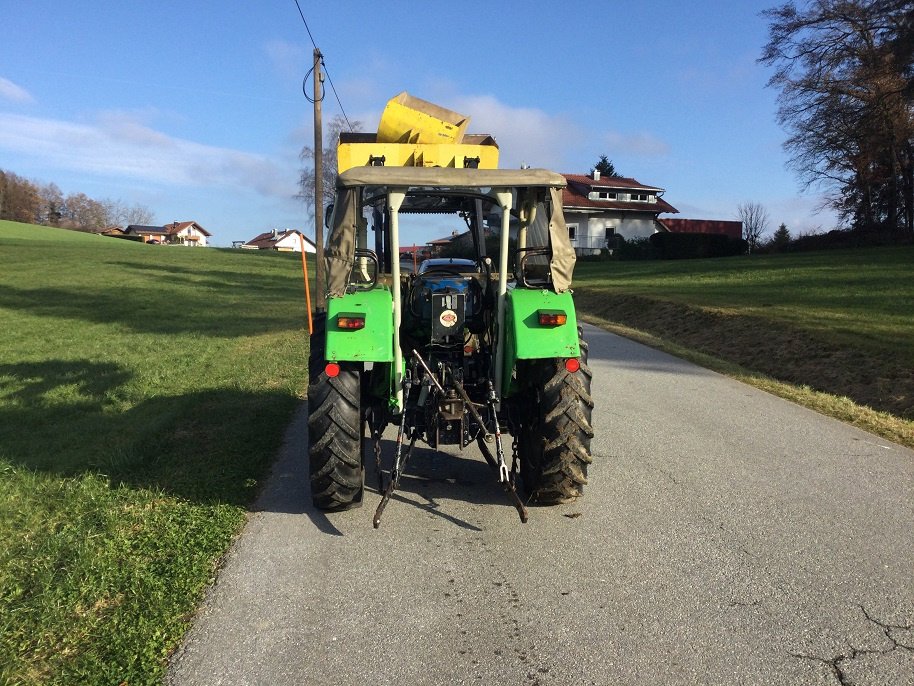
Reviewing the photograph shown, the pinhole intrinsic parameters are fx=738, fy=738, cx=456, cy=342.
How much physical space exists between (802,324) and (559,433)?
1053cm

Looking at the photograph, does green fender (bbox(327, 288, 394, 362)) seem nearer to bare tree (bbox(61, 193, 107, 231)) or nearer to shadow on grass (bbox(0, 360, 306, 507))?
shadow on grass (bbox(0, 360, 306, 507))

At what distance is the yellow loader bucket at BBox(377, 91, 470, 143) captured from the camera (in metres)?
→ 6.73

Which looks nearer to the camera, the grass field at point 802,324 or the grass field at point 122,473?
the grass field at point 122,473

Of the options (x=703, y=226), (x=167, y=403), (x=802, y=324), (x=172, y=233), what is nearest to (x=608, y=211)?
(x=703, y=226)

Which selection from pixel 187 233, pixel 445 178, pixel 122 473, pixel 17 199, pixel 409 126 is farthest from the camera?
pixel 187 233

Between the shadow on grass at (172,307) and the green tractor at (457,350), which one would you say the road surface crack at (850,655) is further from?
the shadow on grass at (172,307)

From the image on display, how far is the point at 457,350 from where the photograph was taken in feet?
18.2

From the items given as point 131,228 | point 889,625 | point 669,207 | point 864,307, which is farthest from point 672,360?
point 131,228

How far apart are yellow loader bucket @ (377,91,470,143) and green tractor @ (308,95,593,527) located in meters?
1.26

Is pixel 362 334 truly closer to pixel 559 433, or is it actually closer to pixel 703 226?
pixel 559 433

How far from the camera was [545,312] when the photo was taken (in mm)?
4871

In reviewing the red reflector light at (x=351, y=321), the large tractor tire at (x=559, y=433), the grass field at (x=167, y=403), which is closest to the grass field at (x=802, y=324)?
the grass field at (x=167, y=403)

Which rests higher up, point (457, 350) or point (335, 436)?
point (457, 350)

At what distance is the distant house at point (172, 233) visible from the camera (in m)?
116
